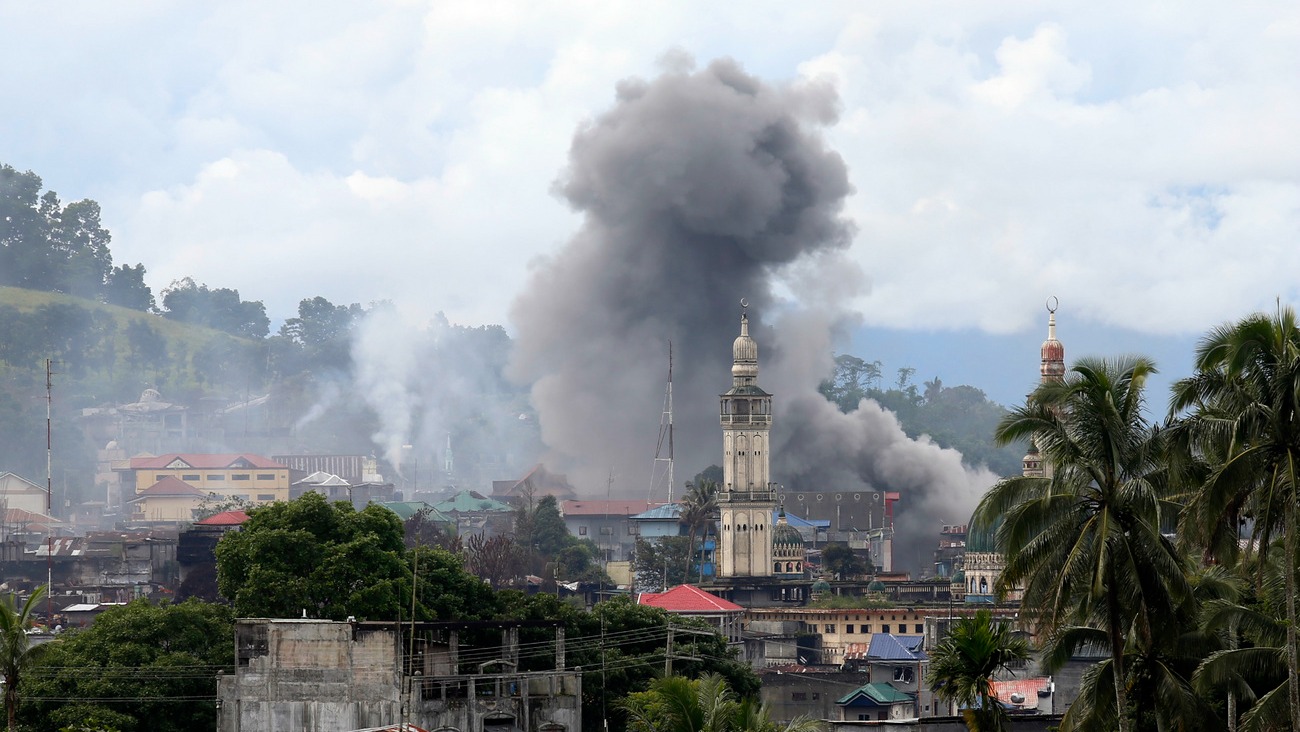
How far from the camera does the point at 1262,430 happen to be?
33.8 m

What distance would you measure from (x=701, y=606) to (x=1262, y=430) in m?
90.5

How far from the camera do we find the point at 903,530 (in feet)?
636

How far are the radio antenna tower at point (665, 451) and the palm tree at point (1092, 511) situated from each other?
141m

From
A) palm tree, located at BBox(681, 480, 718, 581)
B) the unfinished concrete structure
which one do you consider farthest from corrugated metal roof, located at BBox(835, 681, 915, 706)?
palm tree, located at BBox(681, 480, 718, 581)

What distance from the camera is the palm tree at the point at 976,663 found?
126 ft

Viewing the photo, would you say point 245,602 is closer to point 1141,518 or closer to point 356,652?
point 356,652

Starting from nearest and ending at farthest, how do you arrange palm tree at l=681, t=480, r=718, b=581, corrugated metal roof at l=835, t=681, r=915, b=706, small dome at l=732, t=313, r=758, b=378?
corrugated metal roof at l=835, t=681, r=915, b=706 → small dome at l=732, t=313, r=758, b=378 → palm tree at l=681, t=480, r=718, b=581

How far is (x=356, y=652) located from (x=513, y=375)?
13632 cm

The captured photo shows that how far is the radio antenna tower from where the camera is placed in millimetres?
182875

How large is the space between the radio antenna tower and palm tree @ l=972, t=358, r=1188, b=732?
461 ft

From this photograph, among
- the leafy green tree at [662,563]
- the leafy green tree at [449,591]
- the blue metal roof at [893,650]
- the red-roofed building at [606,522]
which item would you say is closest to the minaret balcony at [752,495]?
A: the leafy green tree at [662,563]

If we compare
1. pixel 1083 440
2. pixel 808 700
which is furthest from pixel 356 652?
pixel 808 700

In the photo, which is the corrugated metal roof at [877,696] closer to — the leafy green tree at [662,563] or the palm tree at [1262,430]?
the palm tree at [1262,430]

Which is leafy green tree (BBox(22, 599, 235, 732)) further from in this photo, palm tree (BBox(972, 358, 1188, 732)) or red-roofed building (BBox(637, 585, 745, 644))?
red-roofed building (BBox(637, 585, 745, 644))
